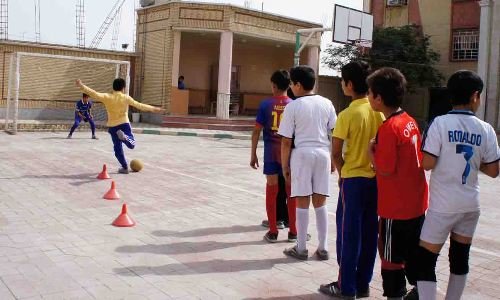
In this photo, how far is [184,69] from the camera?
91.3ft

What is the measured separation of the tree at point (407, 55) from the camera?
2609 cm

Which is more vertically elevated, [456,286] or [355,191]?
[355,191]

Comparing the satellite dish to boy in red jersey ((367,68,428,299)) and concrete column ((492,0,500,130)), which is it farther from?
boy in red jersey ((367,68,428,299))

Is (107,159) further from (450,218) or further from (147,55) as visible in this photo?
(147,55)

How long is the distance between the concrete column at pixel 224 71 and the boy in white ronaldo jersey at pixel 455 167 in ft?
68.0

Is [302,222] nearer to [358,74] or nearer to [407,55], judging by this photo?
[358,74]

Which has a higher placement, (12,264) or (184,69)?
(184,69)

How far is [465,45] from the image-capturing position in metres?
26.3

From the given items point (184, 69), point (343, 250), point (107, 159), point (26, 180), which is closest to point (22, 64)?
point (184, 69)

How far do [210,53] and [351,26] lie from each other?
9.72m

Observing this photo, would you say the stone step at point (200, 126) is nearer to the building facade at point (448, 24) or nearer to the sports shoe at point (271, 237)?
the building facade at point (448, 24)

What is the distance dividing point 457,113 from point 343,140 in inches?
38.4

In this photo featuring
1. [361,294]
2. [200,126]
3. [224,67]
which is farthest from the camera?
[224,67]

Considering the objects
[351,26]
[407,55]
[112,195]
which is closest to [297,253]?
[112,195]
